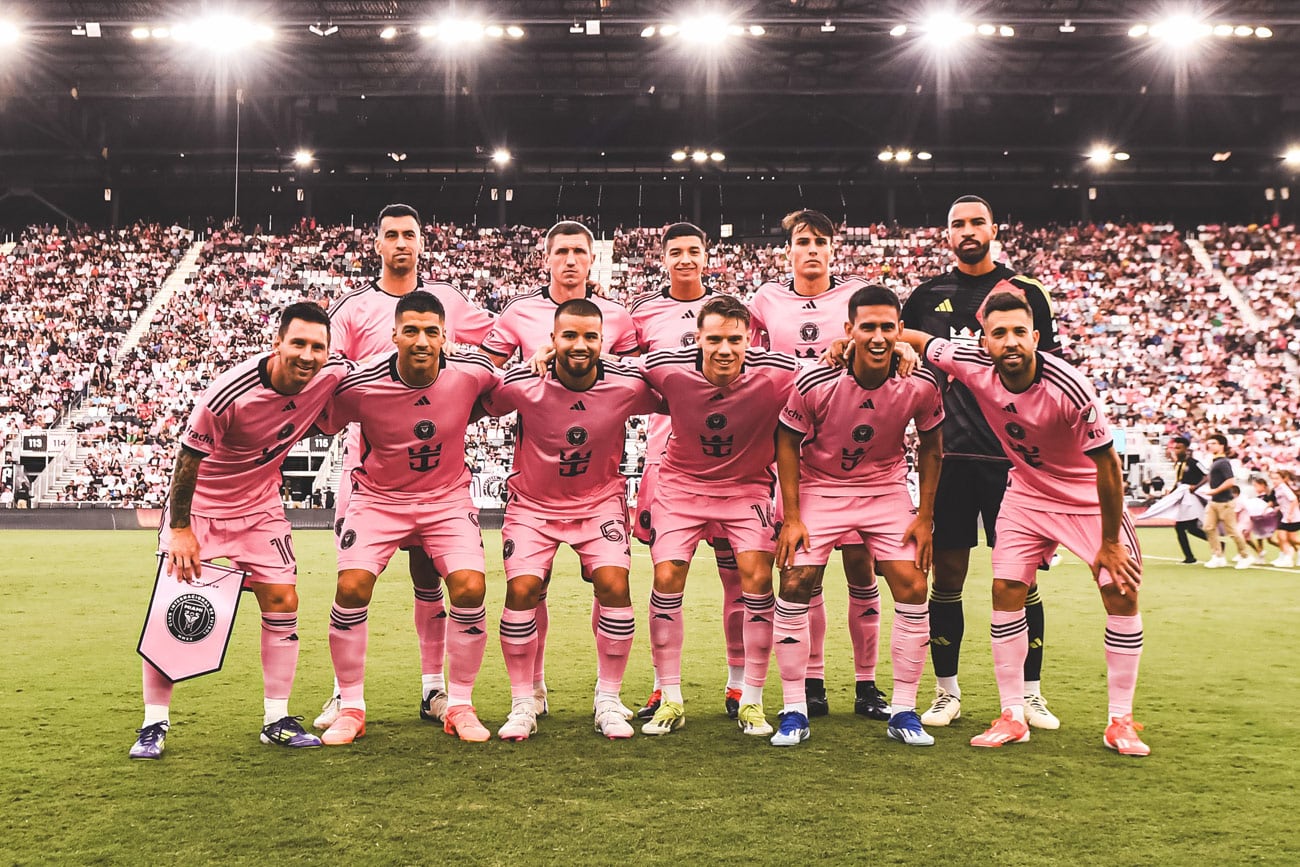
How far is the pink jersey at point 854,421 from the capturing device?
5203mm

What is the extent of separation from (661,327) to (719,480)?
44.9 inches

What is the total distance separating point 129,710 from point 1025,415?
193 inches

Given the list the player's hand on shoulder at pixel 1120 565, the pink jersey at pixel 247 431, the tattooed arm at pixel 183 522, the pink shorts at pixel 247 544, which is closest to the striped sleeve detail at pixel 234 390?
the pink jersey at pixel 247 431

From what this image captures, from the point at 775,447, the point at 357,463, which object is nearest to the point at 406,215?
the point at 357,463

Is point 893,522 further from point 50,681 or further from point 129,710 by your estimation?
point 50,681

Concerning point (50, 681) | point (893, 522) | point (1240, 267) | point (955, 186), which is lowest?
point (50, 681)

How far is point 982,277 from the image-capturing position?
19.2 feet

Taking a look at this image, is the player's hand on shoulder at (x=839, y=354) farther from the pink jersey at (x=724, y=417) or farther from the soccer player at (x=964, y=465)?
the soccer player at (x=964, y=465)

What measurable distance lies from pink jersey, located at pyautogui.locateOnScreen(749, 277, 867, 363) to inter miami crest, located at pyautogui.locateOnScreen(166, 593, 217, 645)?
329cm

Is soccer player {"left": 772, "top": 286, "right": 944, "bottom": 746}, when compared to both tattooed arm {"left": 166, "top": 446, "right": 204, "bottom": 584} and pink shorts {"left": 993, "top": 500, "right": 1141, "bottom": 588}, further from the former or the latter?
tattooed arm {"left": 166, "top": 446, "right": 204, "bottom": 584}

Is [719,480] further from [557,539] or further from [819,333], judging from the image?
[819,333]

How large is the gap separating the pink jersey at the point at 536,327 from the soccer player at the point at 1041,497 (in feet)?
5.99

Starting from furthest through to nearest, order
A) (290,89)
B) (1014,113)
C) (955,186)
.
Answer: (955,186) → (1014,113) → (290,89)

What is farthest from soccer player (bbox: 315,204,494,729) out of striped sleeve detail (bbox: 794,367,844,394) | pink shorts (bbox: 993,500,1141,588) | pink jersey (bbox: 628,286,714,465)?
pink shorts (bbox: 993,500,1141,588)
